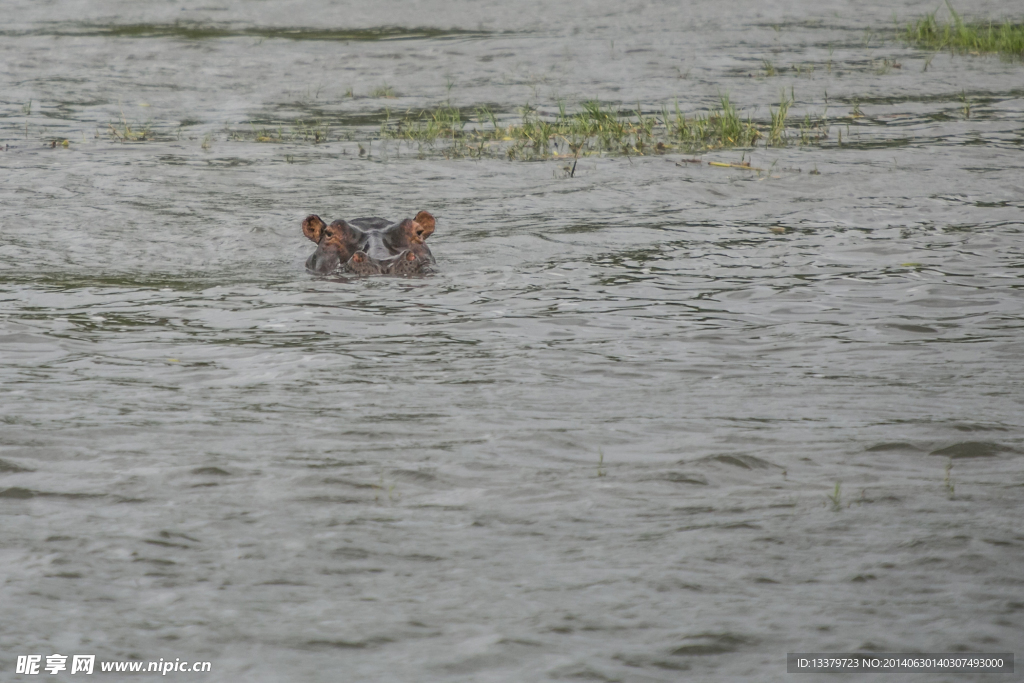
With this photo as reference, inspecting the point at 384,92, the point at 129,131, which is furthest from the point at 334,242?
the point at 384,92

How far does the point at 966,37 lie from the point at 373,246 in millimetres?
13655

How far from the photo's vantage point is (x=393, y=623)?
301 centimetres

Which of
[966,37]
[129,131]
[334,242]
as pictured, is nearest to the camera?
[334,242]

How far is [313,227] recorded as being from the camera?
7.75 meters

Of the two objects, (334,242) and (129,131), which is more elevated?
(129,131)

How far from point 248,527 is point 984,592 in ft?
6.92

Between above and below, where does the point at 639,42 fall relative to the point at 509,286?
above

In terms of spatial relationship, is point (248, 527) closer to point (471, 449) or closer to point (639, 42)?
point (471, 449)

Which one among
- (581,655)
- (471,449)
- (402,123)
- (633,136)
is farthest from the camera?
(402,123)

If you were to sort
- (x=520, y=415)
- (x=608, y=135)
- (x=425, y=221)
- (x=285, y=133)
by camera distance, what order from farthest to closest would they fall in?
(x=285, y=133) < (x=608, y=135) < (x=425, y=221) < (x=520, y=415)

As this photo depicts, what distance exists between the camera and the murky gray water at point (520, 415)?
9.87 ft

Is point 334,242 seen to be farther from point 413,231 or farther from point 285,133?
point 285,133

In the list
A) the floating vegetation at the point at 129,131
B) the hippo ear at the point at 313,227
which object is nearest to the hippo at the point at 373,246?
the hippo ear at the point at 313,227

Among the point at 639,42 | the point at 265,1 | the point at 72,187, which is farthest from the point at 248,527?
the point at 265,1
